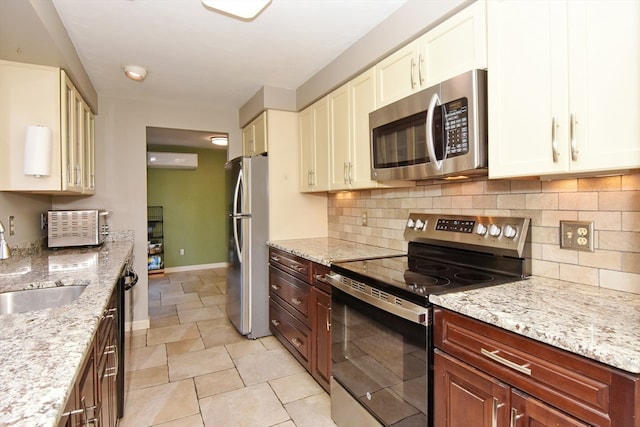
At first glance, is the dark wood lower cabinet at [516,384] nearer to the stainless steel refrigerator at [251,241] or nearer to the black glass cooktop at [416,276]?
the black glass cooktop at [416,276]

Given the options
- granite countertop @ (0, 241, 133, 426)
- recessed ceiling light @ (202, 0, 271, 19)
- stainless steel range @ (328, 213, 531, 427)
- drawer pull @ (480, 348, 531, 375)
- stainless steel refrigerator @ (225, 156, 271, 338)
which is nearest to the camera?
granite countertop @ (0, 241, 133, 426)

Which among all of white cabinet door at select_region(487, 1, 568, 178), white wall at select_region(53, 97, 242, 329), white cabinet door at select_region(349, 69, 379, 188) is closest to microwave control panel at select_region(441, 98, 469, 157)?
white cabinet door at select_region(487, 1, 568, 178)

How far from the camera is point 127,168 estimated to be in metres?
3.52

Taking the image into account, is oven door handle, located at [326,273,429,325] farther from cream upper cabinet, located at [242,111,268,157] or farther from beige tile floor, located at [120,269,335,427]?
cream upper cabinet, located at [242,111,268,157]

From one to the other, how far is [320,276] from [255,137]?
6.13 ft

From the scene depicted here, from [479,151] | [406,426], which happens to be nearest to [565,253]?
[479,151]

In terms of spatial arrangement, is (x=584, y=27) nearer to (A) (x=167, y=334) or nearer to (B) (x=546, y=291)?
(B) (x=546, y=291)

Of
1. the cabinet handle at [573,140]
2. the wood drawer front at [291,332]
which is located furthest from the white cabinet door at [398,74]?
the wood drawer front at [291,332]

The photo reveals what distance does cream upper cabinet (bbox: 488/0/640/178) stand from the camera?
1.06 meters

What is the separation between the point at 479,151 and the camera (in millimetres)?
1510

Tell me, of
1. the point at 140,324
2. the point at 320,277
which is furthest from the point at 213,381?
the point at 140,324

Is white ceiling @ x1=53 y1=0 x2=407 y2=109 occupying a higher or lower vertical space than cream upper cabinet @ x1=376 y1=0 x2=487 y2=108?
higher

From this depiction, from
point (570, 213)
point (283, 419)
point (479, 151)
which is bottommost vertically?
point (283, 419)

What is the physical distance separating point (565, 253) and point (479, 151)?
0.57 meters
